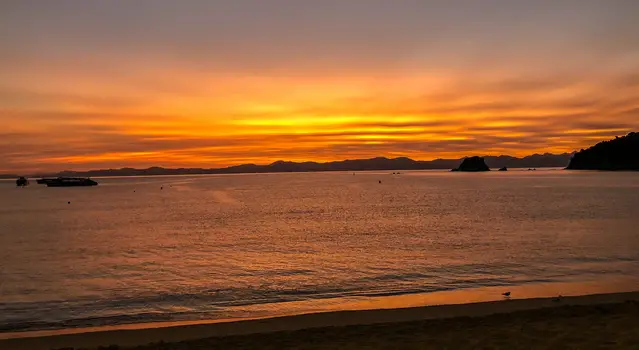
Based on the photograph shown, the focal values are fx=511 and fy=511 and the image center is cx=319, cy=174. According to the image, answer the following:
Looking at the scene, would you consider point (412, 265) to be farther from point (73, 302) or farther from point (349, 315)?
point (73, 302)

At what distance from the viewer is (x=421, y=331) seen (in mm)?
15109

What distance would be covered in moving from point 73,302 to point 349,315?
41.4ft

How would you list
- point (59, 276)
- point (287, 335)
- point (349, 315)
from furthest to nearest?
point (59, 276)
point (349, 315)
point (287, 335)

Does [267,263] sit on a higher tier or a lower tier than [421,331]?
lower

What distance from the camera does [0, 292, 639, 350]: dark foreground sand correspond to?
13.6 meters

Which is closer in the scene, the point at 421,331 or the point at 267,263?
the point at 421,331

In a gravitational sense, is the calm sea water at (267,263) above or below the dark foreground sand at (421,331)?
below

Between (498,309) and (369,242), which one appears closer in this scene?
(498,309)

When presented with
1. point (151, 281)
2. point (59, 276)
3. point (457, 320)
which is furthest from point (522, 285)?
point (59, 276)

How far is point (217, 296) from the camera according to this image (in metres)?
23.0

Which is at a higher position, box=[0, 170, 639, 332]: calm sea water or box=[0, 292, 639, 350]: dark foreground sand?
box=[0, 292, 639, 350]: dark foreground sand

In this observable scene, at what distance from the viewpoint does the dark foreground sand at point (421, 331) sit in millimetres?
13555

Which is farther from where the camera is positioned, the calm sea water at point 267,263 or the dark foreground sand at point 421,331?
the calm sea water at point 267,263

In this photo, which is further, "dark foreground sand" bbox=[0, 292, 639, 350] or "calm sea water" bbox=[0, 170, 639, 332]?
"calm sea water" bbox=[0, 170, 639, 332]
